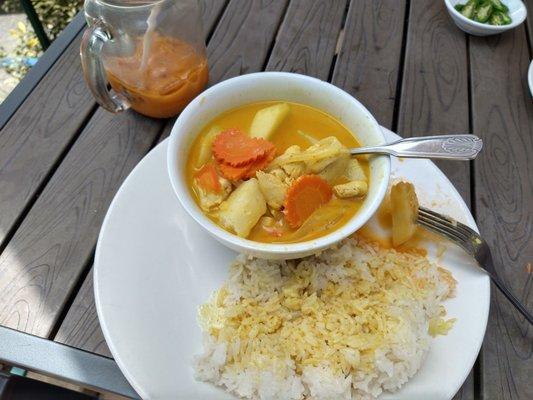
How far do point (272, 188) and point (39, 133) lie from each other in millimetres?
935

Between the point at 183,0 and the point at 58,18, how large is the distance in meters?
2.03

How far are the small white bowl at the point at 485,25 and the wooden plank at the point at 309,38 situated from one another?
47 cm

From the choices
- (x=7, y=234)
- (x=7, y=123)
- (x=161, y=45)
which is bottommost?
(x=7, y=234)

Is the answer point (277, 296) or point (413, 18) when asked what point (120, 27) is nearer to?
point (277, 296)

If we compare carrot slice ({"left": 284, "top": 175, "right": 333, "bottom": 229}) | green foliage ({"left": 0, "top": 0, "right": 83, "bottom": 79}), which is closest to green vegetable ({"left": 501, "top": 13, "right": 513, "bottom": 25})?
carrot slice ({"left": 284, "top": 175, "right": 333, "bottom": 229})

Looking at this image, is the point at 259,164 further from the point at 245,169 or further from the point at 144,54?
the point at 144,54

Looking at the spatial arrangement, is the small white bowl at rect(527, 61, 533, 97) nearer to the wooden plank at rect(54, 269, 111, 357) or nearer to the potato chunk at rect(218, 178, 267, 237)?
the potato chunk at rect(218, 178, 267, 237)

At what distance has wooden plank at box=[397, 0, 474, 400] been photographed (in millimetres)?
1576

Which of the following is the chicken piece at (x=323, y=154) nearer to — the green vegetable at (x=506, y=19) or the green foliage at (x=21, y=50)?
the green vegetable at (x=506, y=19)

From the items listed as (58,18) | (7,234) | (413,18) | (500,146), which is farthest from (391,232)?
(58,18)

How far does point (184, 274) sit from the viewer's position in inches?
42.0

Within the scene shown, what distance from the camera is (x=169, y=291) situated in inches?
40.7

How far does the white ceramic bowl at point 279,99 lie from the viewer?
3.04ft

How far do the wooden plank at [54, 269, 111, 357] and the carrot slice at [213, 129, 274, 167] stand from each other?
51 cm
